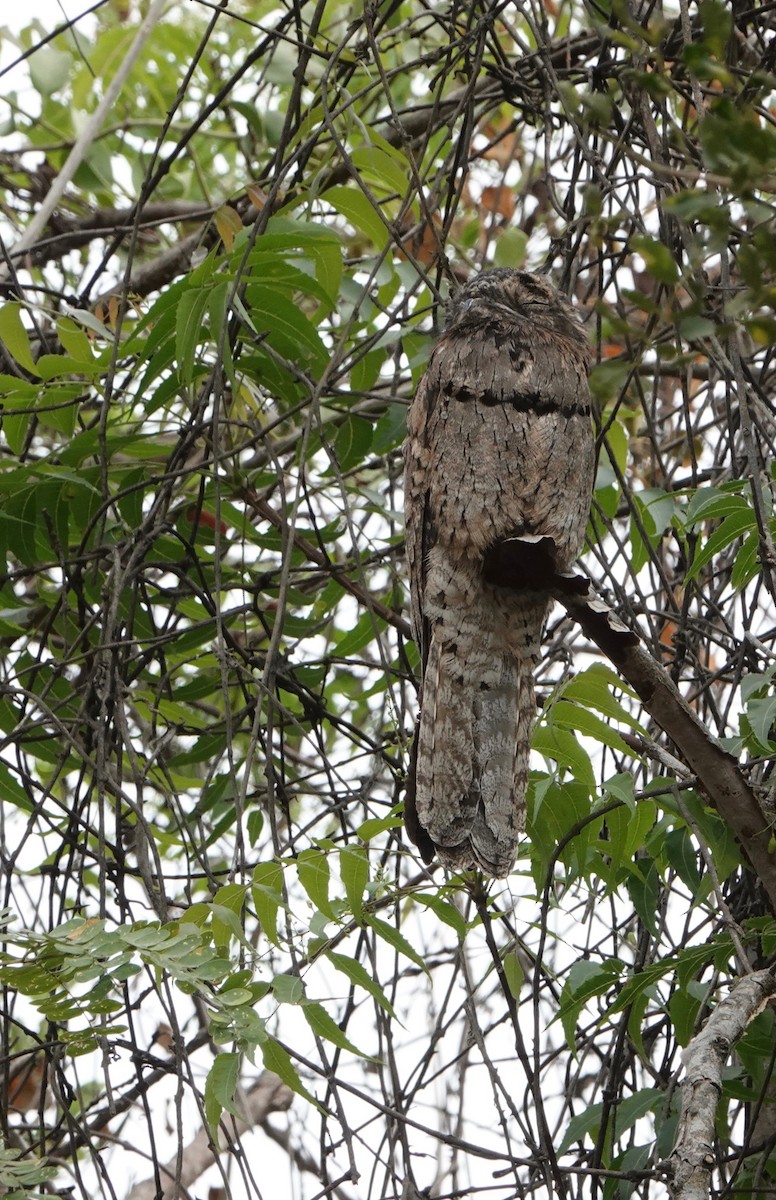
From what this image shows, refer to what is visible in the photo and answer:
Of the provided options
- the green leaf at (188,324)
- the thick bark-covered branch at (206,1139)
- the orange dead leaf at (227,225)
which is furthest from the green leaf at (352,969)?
the thick bark-covered branch at (206,1139)

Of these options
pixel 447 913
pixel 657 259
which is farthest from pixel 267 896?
pixel 657 259

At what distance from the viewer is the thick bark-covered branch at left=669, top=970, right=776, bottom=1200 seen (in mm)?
1449

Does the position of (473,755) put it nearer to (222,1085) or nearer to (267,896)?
(267,896)

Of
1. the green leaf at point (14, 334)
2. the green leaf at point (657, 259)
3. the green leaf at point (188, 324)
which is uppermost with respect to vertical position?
the green leaf at point (14, 334)

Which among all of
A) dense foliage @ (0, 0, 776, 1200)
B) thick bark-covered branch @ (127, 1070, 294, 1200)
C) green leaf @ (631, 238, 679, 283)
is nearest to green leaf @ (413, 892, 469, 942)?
dense foliage @ (0, 0, 776, 1200)

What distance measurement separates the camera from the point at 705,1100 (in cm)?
156

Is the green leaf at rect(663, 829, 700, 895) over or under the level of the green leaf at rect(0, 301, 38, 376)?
under

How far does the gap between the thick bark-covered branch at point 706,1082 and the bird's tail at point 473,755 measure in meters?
0.44

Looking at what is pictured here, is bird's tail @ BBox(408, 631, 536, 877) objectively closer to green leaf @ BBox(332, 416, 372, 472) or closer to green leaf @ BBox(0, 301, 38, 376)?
green leaf @ BBox(332, 416, 372, 472)

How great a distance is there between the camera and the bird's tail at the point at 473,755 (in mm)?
2096

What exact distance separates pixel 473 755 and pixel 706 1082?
2.41 ft

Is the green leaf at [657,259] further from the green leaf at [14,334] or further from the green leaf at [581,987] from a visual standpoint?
the green leaf at [14,334]

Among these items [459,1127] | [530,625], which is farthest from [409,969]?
[530,625]

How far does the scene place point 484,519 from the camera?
225 cm
